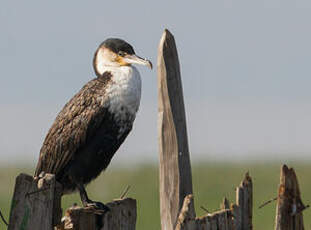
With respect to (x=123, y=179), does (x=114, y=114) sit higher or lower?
higher

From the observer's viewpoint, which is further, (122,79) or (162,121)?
(122,79)

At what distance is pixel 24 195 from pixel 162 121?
949 mm

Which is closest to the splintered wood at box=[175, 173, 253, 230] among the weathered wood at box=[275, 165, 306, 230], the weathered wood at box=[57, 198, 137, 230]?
the weathered wood at box=[275, 165, 306, 230]

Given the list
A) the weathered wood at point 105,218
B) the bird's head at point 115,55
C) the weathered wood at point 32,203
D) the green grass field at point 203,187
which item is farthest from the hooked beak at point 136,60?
the green grass field at point 203,187

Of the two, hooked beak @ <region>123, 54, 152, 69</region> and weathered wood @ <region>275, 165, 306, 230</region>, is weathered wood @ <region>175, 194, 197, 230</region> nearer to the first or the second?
weathered wood @ <region>275, 165, 306, 230</region>

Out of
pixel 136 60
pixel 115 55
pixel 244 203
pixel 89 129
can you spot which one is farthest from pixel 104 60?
pixel 244 203

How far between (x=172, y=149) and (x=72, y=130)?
75.2 inches

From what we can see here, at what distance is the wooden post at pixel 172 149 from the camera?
460 cm

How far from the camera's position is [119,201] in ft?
16.5

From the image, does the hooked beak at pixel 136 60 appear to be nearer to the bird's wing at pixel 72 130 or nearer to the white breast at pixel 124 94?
the white breast at pixel 124 94

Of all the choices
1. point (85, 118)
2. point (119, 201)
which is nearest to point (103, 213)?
point (119, 201)

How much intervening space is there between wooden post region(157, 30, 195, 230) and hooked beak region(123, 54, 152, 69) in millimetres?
1753

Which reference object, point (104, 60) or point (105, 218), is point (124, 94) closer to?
point (104, 60)

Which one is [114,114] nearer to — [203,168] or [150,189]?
[150,189]
